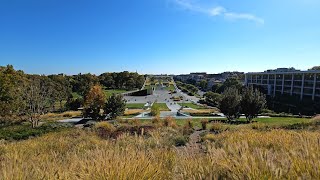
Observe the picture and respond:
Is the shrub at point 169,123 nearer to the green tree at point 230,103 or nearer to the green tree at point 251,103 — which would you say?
the green tree at point 230,103

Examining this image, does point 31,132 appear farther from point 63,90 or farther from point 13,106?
point 63,90

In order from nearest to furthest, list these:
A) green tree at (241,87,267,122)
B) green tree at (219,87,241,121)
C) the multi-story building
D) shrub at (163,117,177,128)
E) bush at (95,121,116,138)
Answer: bush at (95,121,116,138) → shrub at (163,117,177,128) → green tree at (219,87,241,121) → green tree at (241,87,267,122) → the multi-story building

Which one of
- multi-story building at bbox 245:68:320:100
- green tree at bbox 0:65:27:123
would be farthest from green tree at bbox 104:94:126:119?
multi-story building at bbox 245:68:320:100

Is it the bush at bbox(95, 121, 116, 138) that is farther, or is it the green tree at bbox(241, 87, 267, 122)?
the green tree at bbox(241, 87, 267, 122)

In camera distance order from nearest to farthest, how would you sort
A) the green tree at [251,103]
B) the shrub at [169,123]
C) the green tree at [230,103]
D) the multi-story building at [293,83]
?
the shrub at [169,123] → the green tree at [230,103] → the green tree at [251,103] → the multi-story building at [293,83]

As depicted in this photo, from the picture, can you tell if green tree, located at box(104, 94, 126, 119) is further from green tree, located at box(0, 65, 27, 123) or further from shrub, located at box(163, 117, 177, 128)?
shrub, located at box(163, 117, 177, 128)

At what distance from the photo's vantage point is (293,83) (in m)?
79.1

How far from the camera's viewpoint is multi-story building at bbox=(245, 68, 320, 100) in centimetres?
6969

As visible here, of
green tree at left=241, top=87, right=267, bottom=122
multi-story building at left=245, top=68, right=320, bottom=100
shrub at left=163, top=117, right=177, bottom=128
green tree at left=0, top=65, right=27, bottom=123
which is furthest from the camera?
multi-story building at left=245, top=68, right=320, bottom=100

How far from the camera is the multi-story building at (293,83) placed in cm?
6969

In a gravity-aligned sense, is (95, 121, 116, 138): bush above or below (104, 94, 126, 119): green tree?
above

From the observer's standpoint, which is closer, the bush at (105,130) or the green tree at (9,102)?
the bush at (105,130)

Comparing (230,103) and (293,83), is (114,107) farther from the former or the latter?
(293,83)

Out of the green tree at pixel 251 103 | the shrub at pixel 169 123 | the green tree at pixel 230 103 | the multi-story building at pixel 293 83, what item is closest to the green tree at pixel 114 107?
the green tree at pixel 230 103
